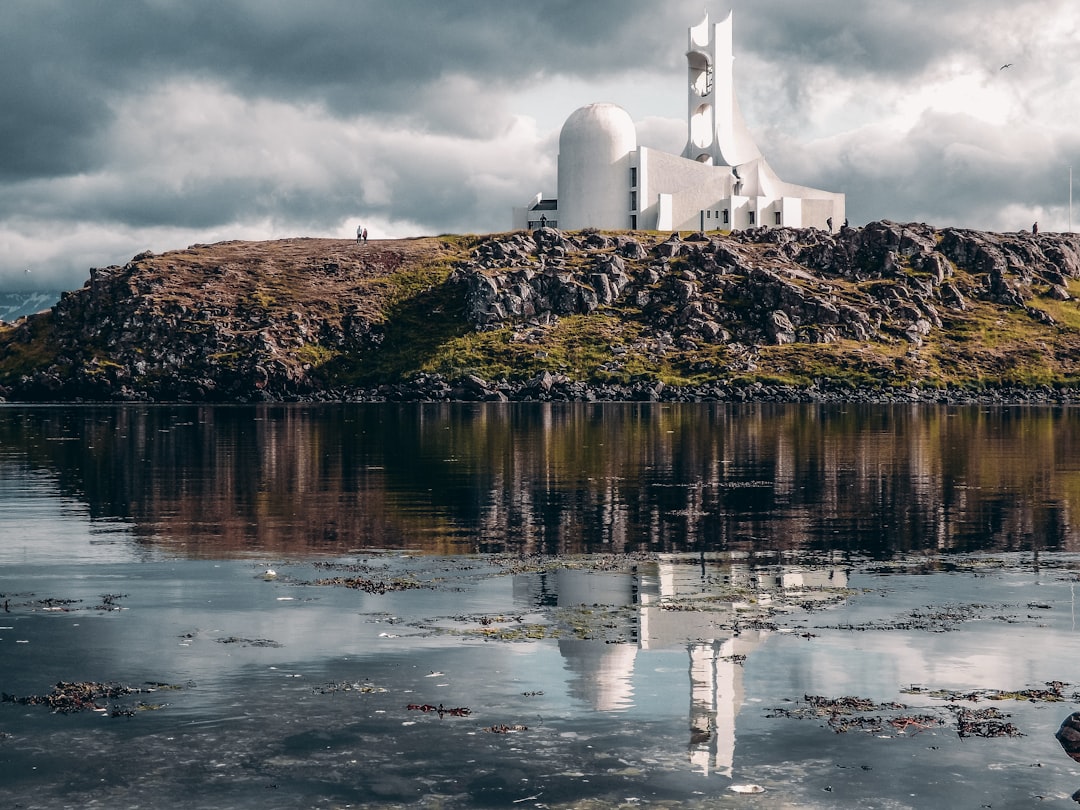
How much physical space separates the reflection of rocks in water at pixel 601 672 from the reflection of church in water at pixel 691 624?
0.06 ft

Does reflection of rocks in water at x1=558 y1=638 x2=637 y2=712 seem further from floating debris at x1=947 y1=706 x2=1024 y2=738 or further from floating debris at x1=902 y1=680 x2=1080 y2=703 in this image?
floating debris at x1=947 y1=706 x2=1024 y2=738

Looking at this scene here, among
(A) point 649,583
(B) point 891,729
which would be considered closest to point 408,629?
(A) point 649,583

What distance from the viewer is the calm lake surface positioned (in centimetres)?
2077

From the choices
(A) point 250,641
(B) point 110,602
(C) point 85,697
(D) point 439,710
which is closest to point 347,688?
(D) point 439,710

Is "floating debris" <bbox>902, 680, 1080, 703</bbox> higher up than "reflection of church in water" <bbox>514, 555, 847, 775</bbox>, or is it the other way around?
"reflection of church in water" <bbox>514, 555, 847, 775</bbox>

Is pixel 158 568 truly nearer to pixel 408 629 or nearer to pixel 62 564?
pixel 62 564

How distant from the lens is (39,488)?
2645 inches

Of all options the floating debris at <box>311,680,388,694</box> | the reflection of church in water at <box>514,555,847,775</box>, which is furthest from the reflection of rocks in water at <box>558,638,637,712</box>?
the floating debris at <box>311,680,388,694</box>

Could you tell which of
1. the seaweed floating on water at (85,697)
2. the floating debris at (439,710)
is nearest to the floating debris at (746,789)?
Result: the floating debris at (439,710)

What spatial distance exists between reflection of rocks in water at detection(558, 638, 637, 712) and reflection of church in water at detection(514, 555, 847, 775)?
2 cm

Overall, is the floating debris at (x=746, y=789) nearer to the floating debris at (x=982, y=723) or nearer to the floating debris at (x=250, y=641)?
the floating debris at (x=982, y=723)

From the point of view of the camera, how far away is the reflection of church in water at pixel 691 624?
78.9 ft

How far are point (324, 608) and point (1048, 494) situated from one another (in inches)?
1662

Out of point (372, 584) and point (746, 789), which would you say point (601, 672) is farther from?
point (372, 584)
